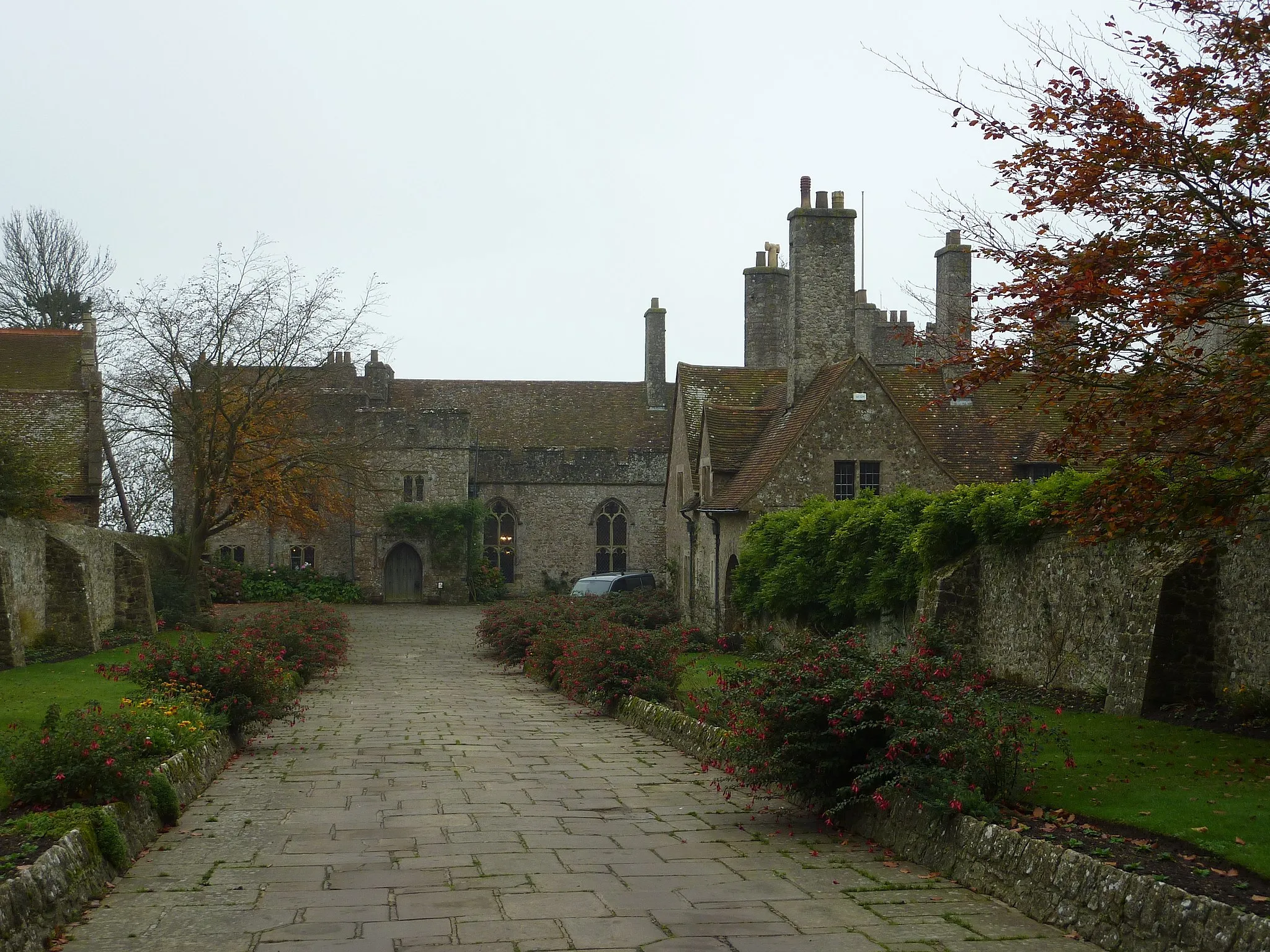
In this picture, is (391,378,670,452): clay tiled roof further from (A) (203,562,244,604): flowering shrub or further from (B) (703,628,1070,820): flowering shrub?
(B) (703,628,1070,820): flowering shrub

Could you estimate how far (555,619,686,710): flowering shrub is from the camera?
1510 cm

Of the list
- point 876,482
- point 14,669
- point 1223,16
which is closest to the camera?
point 1223,16

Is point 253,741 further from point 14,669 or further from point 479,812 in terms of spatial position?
point 14,669

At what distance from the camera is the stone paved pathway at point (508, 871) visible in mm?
5684

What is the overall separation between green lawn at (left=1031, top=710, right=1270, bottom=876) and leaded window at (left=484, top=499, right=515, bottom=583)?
37960mm

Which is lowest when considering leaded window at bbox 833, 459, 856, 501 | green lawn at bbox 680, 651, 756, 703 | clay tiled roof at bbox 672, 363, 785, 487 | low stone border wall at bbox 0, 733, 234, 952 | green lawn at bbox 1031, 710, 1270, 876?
green lawn at bbox 680, 651, 756, 703

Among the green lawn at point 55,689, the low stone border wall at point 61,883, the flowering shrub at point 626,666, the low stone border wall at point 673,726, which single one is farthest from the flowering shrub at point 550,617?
the low stone border wall at point 61,883

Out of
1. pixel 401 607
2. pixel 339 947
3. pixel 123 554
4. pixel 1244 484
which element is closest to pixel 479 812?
pixel 339 947

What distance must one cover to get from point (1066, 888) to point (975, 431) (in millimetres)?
20262

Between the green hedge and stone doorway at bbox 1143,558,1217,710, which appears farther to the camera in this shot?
the green hedge

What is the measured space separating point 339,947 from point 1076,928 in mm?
3426

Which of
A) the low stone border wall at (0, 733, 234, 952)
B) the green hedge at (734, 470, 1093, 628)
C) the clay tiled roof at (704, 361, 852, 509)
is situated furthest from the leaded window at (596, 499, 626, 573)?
the low stone border wall at (0, 733, 234, 952)

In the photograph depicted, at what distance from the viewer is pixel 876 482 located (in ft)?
77.6

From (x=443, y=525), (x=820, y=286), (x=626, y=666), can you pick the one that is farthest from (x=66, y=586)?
Answer: (x=443, y=525)
